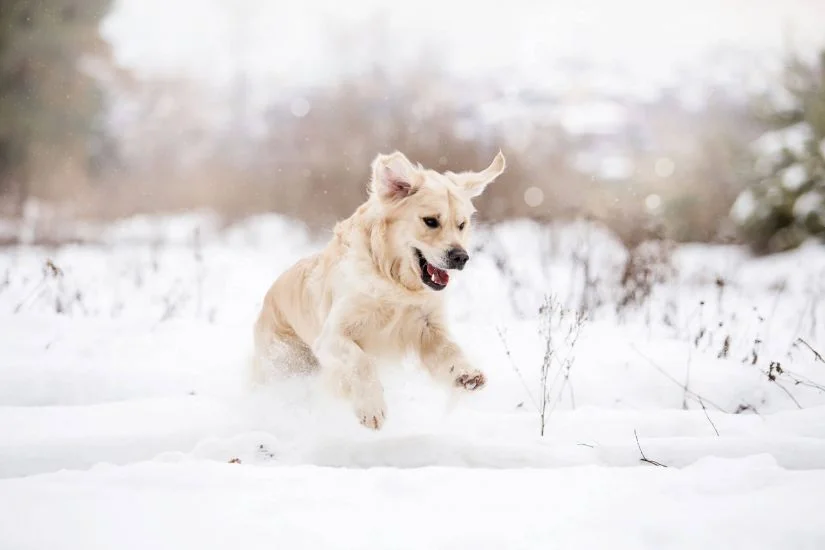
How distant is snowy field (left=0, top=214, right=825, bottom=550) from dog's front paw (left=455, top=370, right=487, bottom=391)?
0.20 m

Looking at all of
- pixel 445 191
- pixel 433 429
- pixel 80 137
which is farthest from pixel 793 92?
pixel 80 137

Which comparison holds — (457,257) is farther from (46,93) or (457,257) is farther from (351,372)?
(46,93)

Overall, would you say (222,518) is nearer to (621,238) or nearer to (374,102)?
(621,238)

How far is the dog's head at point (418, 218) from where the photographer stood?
3.01 meters

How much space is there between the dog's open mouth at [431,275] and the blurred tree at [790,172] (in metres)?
8.28

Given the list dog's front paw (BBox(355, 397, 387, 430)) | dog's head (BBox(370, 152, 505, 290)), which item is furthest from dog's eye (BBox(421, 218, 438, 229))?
dog's front paw (BBox(355, 397, 387, 430))

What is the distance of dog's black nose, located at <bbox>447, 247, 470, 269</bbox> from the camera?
2890 mm

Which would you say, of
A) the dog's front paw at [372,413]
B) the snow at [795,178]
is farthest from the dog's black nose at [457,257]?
the snow at [795,178]

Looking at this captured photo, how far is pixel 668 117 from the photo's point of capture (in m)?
12.7

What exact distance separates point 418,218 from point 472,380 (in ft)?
2.69

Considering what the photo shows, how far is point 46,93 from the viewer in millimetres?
12430

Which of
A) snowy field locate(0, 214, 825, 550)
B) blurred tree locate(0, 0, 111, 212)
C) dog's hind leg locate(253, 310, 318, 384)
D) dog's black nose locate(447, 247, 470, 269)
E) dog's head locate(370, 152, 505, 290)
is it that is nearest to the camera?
snowy field locate(0, 214, 825, 550)

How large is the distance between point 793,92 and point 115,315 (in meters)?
10.4

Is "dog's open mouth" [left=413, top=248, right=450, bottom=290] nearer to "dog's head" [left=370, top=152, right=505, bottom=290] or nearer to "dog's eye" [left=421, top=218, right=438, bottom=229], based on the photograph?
"dog's head" [left=370, top=152, right=505, bottom=290]
